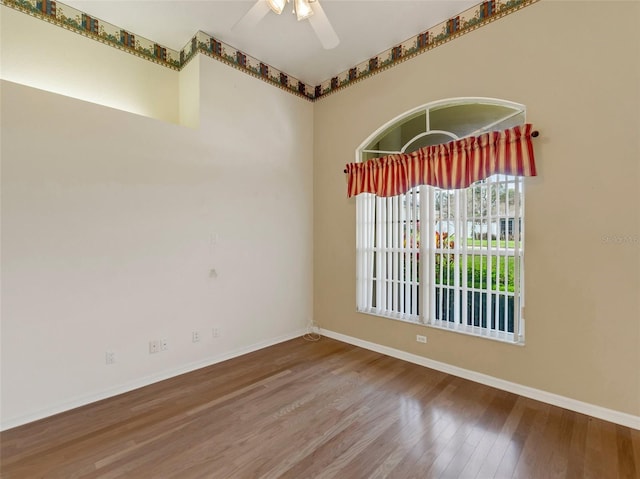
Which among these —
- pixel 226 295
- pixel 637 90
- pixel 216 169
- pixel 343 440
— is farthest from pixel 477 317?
pixel 216 169

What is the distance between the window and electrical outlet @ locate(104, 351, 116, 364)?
2.56 meters

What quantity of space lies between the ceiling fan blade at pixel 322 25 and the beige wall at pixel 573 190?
132cm

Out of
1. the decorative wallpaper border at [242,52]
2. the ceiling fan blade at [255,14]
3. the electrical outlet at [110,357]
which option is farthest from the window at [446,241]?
the electrical outlet at [110,357]

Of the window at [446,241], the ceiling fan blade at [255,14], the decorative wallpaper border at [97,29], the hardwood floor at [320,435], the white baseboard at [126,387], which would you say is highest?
the decorative wallpaper border at [97,29]

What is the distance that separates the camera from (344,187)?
149 inches

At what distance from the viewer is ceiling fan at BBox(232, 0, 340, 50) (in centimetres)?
197

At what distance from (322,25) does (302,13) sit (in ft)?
0.57

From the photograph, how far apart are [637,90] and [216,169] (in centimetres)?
356

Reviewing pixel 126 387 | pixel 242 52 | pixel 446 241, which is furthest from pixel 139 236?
pixel 446 241

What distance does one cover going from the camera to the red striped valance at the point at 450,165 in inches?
94.3

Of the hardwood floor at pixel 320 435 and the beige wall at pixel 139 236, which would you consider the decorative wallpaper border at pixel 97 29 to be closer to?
the beige wall at pixel 139 236

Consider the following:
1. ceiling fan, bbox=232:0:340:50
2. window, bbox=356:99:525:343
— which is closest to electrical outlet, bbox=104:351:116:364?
window, bbox=356:99:525:343

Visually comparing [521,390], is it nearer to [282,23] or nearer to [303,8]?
[303,8]

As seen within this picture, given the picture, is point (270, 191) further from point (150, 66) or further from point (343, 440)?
point (343, 440)
